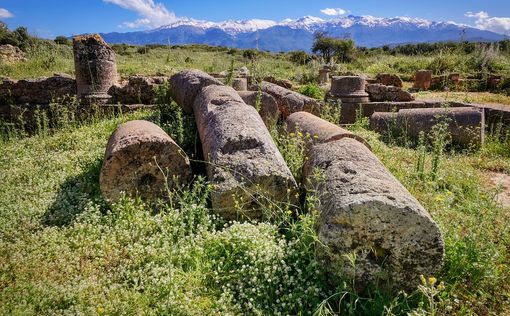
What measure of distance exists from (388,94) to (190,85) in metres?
7.48

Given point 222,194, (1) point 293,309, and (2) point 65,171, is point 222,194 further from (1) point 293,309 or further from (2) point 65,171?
(2) point 65,171

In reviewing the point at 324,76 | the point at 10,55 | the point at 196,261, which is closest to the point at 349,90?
the point at 324,76

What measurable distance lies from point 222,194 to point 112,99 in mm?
7790

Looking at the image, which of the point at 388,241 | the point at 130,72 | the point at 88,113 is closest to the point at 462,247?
the point at 388,241

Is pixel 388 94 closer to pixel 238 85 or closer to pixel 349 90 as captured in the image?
pixel 349 90

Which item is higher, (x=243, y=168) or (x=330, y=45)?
(x=330, y=45)

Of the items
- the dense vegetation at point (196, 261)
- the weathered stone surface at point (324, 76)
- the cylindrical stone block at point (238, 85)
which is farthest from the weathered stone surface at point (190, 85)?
the weathered stone surface at point (324, 76)

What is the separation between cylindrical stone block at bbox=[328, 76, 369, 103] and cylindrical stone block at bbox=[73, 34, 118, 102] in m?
6.59

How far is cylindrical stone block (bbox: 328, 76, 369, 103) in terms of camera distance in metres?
11.0

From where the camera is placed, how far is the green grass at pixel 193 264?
291 cm

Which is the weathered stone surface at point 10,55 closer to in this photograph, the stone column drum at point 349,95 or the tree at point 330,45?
the stone column drum at point 349,95

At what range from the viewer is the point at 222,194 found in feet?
12.9

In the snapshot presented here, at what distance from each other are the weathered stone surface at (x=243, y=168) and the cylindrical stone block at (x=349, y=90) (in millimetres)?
6864

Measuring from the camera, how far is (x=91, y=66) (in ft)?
34.4
